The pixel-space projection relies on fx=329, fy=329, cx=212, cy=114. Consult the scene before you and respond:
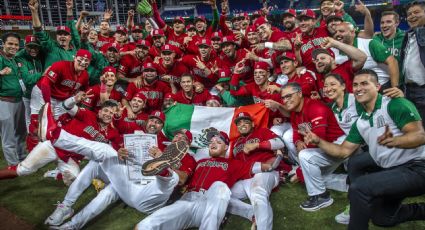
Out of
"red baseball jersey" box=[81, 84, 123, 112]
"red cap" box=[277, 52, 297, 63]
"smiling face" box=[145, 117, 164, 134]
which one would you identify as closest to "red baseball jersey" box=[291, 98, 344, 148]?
"red cap" box=[277, 52, 297, 63]

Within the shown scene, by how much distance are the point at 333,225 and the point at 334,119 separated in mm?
1503

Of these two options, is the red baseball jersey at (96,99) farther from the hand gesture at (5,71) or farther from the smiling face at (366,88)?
the smiling face at (366,88)

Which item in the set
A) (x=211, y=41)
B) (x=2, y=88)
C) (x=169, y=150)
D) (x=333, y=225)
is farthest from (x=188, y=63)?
(x=333, y=225)

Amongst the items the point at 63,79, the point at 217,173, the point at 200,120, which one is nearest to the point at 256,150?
the point at 217,173

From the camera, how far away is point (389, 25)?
17.5 ft

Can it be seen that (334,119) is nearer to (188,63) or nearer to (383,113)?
(383,113)

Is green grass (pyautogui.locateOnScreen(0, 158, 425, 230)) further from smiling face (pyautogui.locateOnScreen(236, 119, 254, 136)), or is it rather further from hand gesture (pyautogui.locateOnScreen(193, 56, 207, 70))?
hand gesture (pyautogui.locateOnScreen(193, 56, 207, 70))

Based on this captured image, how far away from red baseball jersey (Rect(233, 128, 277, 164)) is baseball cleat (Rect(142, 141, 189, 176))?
4.71ft

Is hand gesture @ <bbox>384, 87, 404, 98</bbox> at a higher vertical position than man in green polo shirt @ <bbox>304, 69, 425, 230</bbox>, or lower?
higher

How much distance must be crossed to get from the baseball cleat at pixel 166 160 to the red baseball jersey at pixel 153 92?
11.0 ft

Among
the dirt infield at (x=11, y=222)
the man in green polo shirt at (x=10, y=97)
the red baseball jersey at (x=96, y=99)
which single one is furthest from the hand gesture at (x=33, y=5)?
the dirt infield at (x=11, y=222)

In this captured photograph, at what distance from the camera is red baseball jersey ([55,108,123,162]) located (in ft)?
17.1

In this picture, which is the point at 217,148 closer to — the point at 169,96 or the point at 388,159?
the point at 388,159

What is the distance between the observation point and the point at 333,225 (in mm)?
3967
